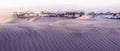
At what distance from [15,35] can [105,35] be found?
2.99m

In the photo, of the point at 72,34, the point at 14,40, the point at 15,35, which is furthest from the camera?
the point at 72,34

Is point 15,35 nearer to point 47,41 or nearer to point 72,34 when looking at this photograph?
point 47,41

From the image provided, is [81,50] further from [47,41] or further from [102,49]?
[47,41]

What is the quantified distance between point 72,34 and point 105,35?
3.67ft

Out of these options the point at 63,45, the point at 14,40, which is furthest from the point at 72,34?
the point at 14,40

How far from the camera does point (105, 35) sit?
29.5 feet

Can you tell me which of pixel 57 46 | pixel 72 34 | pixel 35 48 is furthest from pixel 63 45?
pixel 72 34

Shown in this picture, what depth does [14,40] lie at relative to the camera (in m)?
7.75

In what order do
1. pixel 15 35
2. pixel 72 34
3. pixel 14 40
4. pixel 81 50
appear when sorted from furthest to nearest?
pixel 72 34 → pixel 15 35 → pixel 14 40 → pixel 81 50

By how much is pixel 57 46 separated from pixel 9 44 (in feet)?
4.32

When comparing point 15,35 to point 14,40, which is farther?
point 15,35

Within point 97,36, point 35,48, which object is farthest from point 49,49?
point 97,36

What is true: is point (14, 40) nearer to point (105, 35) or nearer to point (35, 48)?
point (35, 48)

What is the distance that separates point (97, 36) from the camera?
8.79 meters
